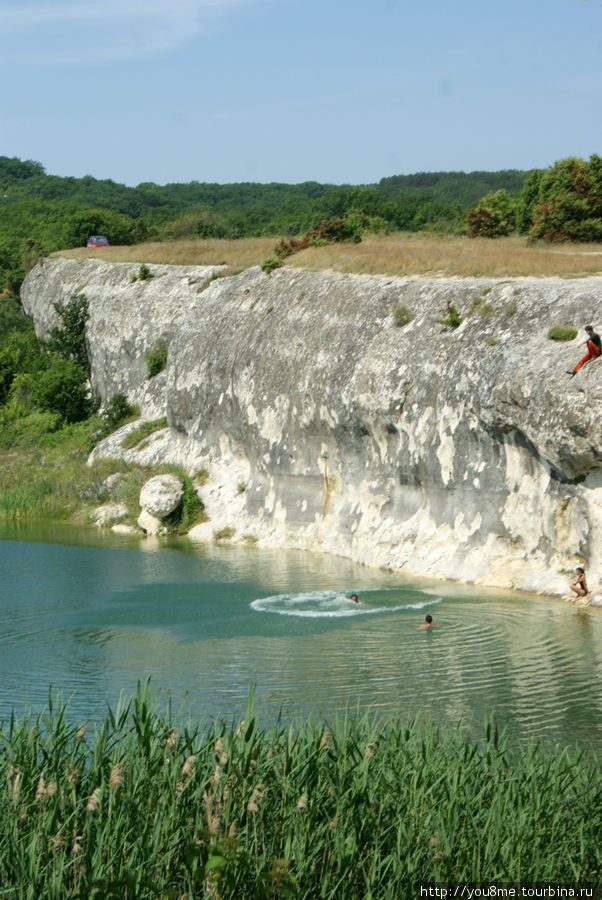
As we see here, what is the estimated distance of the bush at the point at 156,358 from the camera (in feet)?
171

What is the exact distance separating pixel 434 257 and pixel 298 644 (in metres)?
20.0

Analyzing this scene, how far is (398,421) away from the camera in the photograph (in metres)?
32.4

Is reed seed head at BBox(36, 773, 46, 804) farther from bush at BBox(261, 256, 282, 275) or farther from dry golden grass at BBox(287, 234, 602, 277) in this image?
bush at BBox(261, 256, 282, 275)

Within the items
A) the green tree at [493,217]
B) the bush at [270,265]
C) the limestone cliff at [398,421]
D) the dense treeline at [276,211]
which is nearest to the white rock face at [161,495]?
the limestone cliff at [398,421]

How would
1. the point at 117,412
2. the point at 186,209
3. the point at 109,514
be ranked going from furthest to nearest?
the point at 186,209 < the point at 117,412 < the point at 109,514

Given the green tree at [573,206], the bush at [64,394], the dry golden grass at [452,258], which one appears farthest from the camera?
the bush at [64,394]

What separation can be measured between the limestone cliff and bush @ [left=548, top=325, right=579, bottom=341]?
0.32 m

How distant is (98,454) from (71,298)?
595 inches

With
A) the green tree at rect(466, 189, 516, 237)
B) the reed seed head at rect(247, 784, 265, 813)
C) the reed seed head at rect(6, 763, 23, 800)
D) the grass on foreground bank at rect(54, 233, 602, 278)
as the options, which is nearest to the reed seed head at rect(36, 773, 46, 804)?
the reed seed head at rect(6, 763, 23, 800)

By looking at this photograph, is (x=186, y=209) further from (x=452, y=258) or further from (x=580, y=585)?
(x=580, y=585)

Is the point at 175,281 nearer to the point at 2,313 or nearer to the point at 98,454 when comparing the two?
the point at 98,454

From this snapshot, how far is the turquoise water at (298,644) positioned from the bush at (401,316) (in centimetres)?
819

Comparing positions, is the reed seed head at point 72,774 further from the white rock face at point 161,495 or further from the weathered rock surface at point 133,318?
the weathered rock surface at point 133,318

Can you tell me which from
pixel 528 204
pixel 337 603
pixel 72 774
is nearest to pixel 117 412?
pixel 528 204
